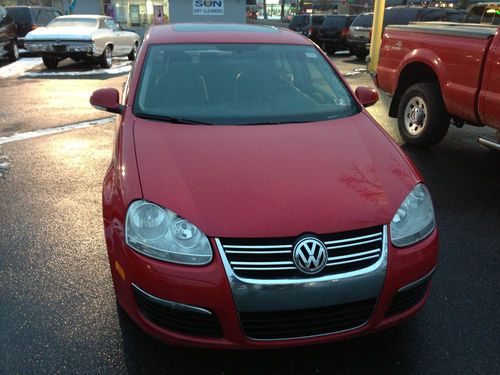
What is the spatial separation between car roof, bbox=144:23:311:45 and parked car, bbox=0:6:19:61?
11.4 metres

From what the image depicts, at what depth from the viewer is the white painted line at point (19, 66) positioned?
12.8 metres

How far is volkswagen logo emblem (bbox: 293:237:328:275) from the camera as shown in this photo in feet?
6.96

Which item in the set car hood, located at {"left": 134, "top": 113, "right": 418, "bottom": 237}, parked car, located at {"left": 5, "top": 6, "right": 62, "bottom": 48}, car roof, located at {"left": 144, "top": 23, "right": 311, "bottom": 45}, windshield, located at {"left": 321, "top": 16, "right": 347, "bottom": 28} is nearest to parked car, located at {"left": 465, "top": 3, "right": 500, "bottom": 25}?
car roof, located at {"left": 144, "top": 23, "right": 311, "bottom": 45}

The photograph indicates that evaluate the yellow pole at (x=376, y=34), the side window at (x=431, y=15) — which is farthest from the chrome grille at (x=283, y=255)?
the side window at (x=431, y=15)

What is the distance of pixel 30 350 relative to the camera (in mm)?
2525

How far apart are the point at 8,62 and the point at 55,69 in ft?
6.80

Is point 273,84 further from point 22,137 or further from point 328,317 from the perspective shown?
point 22,137

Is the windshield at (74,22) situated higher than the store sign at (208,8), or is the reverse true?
the windshield at (74,22)

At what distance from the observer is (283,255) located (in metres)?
2.14

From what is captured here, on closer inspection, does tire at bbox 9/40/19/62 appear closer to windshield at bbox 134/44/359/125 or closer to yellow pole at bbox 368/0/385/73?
yellow pole at bbox 368/0/385/73

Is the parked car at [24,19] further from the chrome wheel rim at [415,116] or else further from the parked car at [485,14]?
the chrome wheel rim at [415,116]

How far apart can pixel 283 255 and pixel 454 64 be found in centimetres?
408

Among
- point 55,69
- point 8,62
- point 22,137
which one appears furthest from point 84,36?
point 22,137

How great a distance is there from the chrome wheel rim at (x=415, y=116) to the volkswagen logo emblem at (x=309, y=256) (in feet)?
14.2
